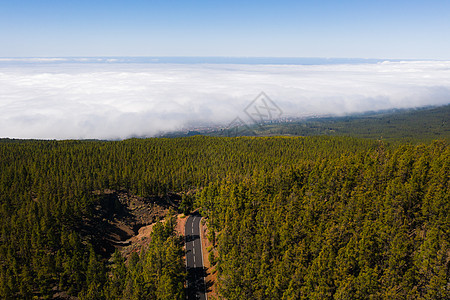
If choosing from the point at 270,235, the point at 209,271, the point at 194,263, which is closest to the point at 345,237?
the point at 270,235

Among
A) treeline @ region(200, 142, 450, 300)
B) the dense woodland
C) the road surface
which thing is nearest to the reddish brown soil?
the road surface

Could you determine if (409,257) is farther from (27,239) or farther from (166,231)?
(27,239)

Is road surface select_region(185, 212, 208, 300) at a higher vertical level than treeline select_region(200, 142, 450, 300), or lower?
lower

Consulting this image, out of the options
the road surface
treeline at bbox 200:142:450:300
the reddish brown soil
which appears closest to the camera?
treeline at bbox 200:142:450:300

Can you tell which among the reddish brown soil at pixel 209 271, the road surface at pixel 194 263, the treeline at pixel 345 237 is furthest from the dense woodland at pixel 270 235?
the road surface at pixel 194 263

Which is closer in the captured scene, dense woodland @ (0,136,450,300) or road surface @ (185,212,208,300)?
dense woodland @ (0,136,450,300)

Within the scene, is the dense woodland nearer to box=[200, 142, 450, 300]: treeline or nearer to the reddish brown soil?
box=[200, 142, 450, 300]: treeline
